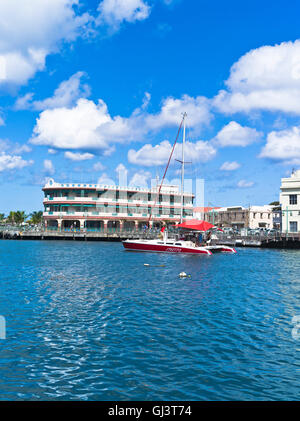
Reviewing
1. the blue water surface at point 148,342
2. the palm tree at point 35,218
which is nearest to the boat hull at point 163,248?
the blue water surface at point 148,342

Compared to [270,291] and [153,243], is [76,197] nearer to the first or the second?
[153,243]

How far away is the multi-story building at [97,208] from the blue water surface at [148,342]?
75043 mm

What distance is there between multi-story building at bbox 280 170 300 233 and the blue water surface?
54.8 m

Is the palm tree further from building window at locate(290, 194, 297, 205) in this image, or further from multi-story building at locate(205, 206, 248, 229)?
building window at locate(290, 194, 297, 205)

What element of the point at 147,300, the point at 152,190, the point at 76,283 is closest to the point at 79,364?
the point at 147,300

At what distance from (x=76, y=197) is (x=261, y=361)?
92101 millimetres

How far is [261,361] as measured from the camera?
1203 centimetres

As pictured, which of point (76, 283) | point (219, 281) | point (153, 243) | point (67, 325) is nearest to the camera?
point (67, 325)

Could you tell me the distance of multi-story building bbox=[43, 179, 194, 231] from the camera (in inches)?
3952

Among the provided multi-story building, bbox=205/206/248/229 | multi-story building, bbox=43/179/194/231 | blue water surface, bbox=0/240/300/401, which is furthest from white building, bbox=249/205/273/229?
blue water surface, bbox=0/240/300/401

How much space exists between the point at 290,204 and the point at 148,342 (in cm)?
7213

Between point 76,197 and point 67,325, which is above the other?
point 76,197

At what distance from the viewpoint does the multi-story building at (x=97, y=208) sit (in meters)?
100
